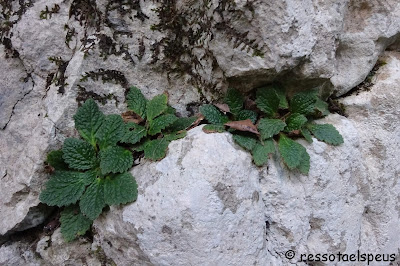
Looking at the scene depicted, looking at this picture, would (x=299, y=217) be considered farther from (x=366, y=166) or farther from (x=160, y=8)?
(x=160, y=8)

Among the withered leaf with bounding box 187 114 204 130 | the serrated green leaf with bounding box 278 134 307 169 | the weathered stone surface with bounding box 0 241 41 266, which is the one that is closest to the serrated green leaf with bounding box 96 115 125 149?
the withered leaf with bounding box 187 114 204 130

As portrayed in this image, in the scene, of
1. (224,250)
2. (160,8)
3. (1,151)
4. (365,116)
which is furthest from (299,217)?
(1,151)

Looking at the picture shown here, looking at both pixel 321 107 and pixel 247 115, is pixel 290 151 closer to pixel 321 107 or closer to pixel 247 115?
pixel 247 115

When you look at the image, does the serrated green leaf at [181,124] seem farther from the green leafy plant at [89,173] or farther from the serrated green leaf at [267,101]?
the serrated green leaf at [267,101]

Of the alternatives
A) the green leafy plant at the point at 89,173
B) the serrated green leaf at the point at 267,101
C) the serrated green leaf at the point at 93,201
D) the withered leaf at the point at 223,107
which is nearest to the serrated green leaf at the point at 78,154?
the green leafy plant at the point at 89,173

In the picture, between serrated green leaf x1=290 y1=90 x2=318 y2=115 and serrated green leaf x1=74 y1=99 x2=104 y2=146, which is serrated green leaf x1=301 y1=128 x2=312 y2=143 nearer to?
serrated green leaf x1=290 y1=90 x2=318 y2=115
